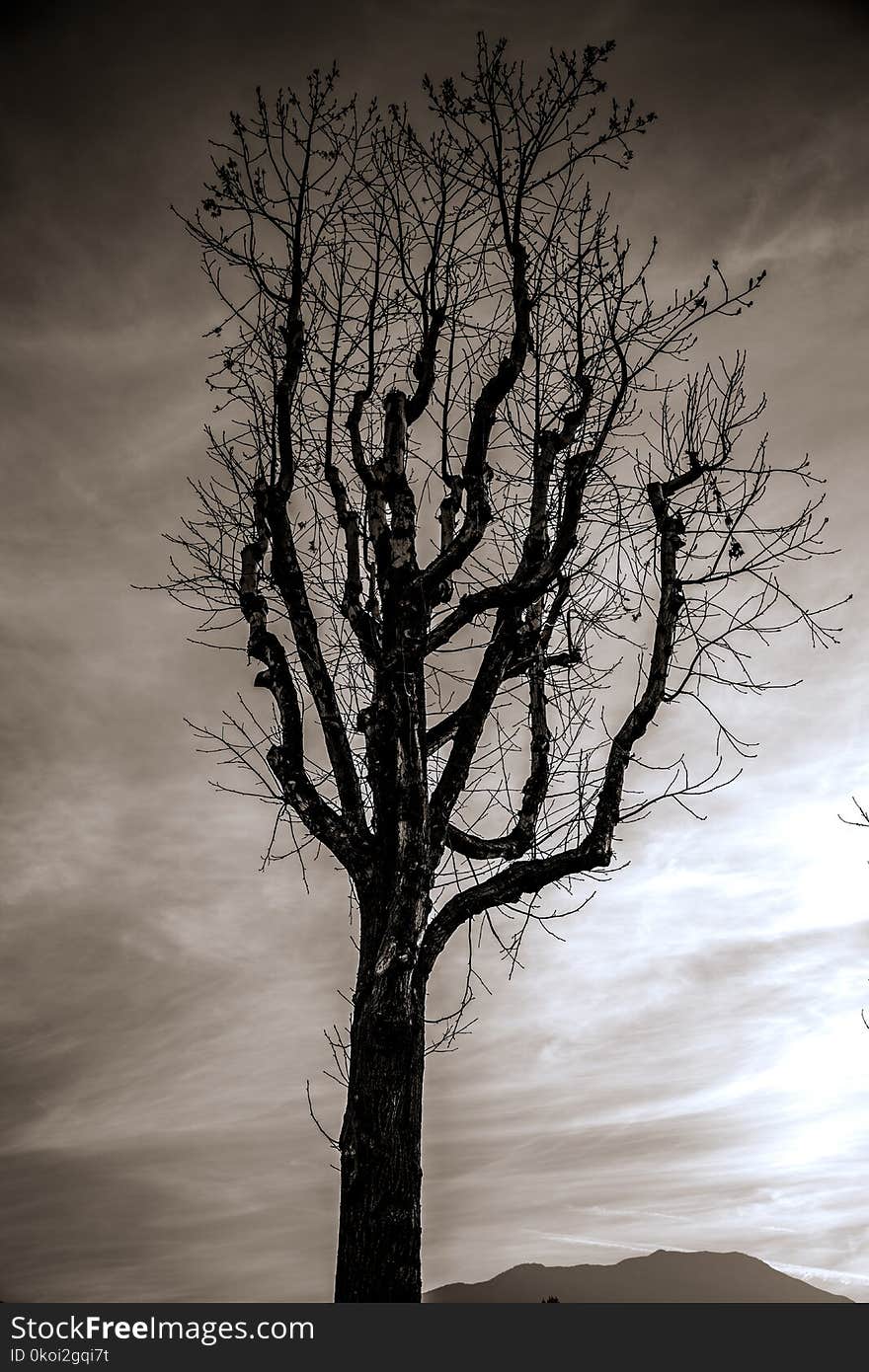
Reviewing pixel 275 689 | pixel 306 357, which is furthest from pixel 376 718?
pixel 306 357

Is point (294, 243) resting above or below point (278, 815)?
above

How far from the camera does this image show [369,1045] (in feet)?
20.1

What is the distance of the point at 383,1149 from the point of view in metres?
5.82

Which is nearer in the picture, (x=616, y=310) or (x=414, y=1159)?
(x=414, y=1159)

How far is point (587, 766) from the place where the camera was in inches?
320

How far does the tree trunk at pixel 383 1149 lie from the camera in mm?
5555

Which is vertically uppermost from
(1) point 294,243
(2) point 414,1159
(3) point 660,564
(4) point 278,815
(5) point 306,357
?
(1) point 294,243

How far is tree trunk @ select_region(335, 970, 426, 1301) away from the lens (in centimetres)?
555

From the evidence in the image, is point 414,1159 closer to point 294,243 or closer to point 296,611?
point 296,611

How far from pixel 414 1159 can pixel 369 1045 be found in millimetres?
737

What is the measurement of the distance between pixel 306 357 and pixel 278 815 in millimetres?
4241
